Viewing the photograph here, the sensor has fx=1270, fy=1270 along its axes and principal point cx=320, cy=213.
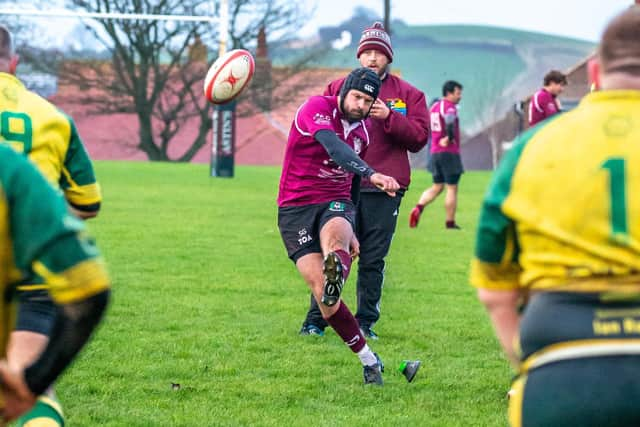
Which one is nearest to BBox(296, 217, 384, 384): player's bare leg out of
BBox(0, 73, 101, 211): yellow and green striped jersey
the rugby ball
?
BBox(0, 73, 101, 211): yellow and green striped jersey

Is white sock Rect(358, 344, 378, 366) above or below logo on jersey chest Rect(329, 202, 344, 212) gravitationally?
A: below

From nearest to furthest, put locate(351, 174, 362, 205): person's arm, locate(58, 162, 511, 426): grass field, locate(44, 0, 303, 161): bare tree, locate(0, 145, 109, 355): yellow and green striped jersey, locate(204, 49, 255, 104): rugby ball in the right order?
locate(0, 145, 109, 355): yellow and green striped jersey
locate(58, 162, 511, 426): grass field
locate(351, 174, 362, 205): person's arm
locate(204, 49, 255, 104): rugby ball
locate(44, 0, 303, 161): bare tree

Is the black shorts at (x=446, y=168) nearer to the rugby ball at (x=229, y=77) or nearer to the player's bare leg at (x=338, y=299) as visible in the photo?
the rugby ball at (x=229, y=77)

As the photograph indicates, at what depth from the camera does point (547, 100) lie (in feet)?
50.8

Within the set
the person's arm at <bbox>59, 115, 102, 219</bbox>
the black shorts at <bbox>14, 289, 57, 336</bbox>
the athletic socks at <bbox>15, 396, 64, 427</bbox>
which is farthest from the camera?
the person's arm at <bbox>59, 115, 102, 219</bbox>

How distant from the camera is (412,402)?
22.7 feet

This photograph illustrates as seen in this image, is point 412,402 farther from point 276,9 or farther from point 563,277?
point 276,9

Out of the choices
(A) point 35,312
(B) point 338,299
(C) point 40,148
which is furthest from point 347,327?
(A) point 35,312

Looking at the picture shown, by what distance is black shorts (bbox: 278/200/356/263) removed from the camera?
7.55 metres

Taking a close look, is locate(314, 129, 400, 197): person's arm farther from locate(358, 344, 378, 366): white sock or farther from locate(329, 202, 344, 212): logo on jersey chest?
locate(358, 344, 378, 366): white sock

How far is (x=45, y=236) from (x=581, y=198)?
1234mm

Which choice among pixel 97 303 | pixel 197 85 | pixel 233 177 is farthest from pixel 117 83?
pixel 97 303

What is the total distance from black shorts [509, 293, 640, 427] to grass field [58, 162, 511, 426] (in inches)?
135

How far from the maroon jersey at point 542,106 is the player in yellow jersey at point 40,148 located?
37.7 feet
